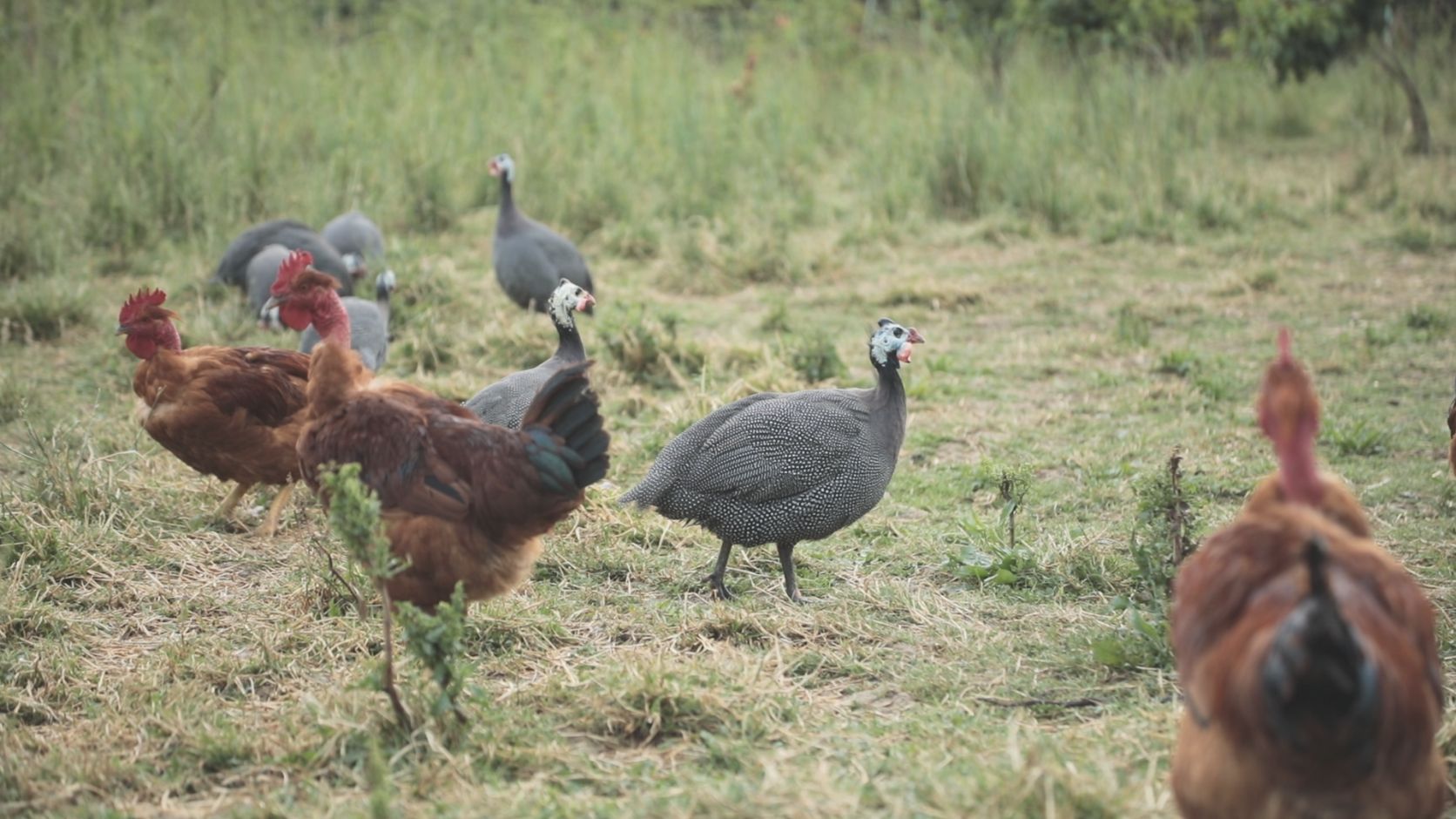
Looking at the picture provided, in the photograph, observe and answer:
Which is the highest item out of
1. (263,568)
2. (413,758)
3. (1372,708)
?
(1372,708)

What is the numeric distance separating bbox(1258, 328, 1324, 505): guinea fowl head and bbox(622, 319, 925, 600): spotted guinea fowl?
236 cm

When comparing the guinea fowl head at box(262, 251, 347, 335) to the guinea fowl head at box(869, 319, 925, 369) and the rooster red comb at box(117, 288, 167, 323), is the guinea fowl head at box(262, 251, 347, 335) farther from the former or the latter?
the guinea fowl head at box(869, 319, 925, 369)

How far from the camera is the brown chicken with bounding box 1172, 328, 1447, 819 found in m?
2.66

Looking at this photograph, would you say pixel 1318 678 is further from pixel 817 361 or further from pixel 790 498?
pixel 817 361

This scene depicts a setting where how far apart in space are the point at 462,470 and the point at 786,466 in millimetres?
1316

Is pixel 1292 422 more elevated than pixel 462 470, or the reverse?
pixel 1292 422

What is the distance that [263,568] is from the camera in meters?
5.73

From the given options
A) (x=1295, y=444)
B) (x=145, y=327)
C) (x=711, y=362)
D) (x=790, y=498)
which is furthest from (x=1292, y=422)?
(x=711, y=362)

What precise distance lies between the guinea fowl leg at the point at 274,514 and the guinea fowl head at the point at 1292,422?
4.47 metres

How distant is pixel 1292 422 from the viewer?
291 cm

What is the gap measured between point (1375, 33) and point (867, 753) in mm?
12020

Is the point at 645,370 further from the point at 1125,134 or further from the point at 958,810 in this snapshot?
the point at 1125,134

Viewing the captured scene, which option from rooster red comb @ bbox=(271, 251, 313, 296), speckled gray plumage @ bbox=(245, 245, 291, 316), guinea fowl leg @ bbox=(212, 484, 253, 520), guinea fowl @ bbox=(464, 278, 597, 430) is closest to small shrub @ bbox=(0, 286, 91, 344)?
speckled gray plumage @ bbox=(245, 245, 291, 316)

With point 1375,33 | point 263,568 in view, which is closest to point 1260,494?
point 263,568
